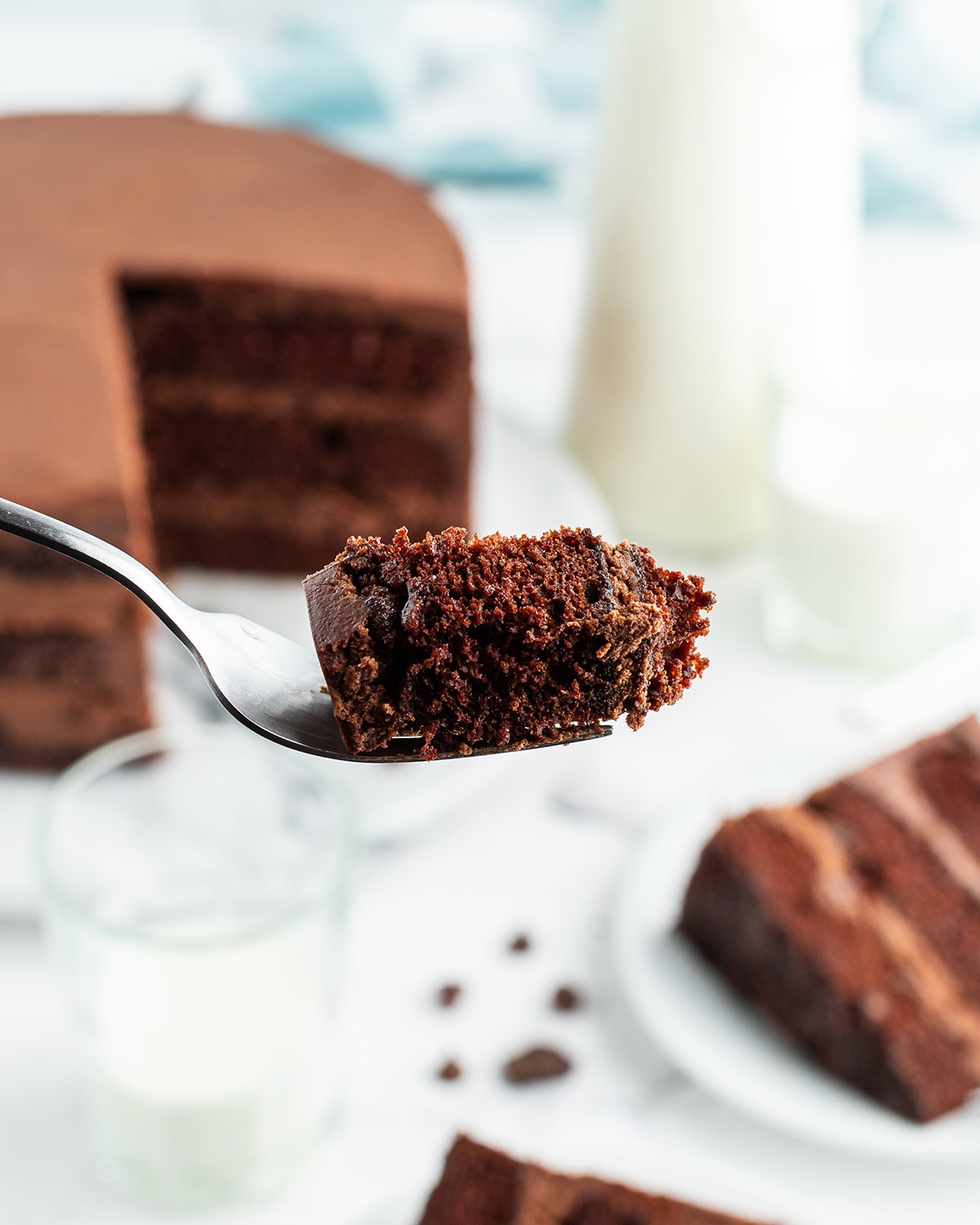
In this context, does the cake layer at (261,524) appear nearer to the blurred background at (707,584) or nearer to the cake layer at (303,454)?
the cake layer at (303,454)

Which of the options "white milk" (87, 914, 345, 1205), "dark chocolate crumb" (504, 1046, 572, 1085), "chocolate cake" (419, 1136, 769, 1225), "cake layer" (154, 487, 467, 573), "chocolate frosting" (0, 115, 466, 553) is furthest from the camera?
"cake layer" (154, 487, 467, 573)

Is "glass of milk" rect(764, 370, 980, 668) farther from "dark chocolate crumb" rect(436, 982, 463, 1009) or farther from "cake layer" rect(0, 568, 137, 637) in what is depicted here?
"cake layer" rect(0, 568, 137, 637)

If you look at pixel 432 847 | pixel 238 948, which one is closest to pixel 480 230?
pixel 432 847

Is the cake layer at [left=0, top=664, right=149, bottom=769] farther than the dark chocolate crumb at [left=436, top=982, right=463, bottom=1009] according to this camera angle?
Yes

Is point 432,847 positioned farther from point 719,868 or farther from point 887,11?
point 887,11

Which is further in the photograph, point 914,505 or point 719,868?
point 914,505

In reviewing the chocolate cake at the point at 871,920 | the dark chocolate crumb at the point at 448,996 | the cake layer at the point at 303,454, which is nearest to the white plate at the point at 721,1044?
the chocolate cake at the point at 871,920

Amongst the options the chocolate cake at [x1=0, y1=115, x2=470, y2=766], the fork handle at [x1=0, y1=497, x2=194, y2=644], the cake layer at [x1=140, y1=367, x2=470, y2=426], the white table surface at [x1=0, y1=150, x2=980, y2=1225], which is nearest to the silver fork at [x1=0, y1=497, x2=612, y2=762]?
the fork handle at [x1=0, y1=497, x2=194, y2=644]

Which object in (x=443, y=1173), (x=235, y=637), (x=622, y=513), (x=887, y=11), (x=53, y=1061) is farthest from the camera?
(x=887, y=11)
